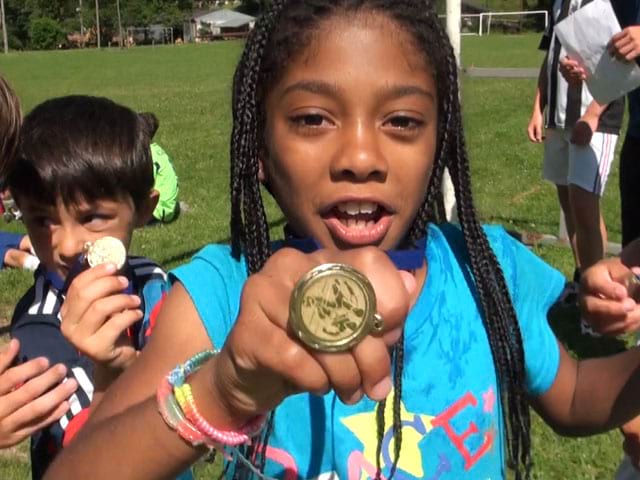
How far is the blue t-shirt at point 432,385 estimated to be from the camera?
1521 millimetres

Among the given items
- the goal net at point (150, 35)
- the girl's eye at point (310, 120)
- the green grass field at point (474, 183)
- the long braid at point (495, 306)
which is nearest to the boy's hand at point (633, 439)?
the long braid at point (495, 306)

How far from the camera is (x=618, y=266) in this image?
6.07ft

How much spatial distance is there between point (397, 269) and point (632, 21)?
384cm

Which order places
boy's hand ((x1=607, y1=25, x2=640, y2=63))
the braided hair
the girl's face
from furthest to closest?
boy's hand ((x1=607, y1=25, x2=640, y2=63)), the braided hair, the girl's face

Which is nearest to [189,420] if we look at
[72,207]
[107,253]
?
[107,253]

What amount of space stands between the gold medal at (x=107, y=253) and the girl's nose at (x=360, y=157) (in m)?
0.92

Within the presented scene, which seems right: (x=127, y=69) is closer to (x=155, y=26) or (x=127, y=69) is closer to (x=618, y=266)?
(x=618, y=266)

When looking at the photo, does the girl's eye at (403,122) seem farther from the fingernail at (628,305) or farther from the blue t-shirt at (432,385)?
the fingernail at (628,305)

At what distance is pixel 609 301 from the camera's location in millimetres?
1771

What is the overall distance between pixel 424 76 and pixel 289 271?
64 centimetres

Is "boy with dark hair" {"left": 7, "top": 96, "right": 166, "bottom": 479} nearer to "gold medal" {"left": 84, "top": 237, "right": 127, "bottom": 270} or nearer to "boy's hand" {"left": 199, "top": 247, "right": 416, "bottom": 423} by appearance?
"gold medal" {"left": 84, "top": 237, "right": 127, "bottom": 270}

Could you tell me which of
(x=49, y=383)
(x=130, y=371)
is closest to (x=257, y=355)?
(x=130, y=371)

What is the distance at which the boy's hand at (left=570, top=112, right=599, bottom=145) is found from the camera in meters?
5.12

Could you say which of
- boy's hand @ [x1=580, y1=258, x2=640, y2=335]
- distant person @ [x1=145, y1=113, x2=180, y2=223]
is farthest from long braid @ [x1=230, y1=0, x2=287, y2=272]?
distant person @ [x1=145, y1=113, x2=180, y2=223]
